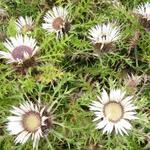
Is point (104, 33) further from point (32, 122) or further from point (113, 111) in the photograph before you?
point (32, 122)

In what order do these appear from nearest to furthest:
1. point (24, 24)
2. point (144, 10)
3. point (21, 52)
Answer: point (21, 52)
point (144, 10)
point (24, 24)

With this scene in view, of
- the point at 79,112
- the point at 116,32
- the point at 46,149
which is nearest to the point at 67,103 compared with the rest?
the point at 79,112

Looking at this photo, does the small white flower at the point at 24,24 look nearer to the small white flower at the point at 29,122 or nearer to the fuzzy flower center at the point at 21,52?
the fuzzy flower center at the point at 21,52

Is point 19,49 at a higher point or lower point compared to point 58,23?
lower

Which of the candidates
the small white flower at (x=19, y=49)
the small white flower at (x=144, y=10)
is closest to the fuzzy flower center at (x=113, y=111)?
the small white flower at (x=19, y=49)

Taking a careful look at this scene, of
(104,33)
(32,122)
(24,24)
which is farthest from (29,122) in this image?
(24,24)

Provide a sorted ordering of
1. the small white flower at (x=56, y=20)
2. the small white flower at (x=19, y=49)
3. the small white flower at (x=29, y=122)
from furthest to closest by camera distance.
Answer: the small white flower at (x=56, y=20) < the small white flower at (x=19, y=49) < the small white flower at (x=29, y=122)

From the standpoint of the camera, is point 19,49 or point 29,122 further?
point 19,49
